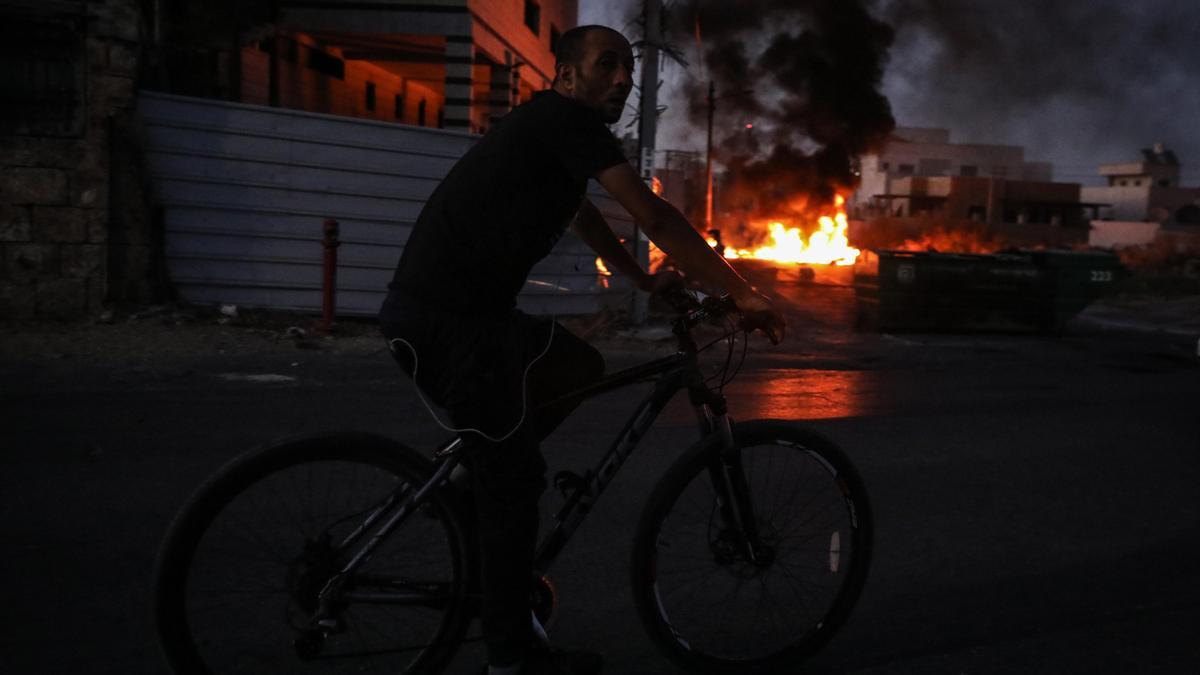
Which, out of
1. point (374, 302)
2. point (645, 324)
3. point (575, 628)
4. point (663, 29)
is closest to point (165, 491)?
point (575, 628)

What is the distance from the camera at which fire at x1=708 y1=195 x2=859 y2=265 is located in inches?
1766

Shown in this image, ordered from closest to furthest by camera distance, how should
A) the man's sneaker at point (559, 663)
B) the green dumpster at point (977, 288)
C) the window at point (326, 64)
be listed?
the man's sneaker at point (559, 663) → the green dumpster at point (977, 288) → the window at point (326, 64)

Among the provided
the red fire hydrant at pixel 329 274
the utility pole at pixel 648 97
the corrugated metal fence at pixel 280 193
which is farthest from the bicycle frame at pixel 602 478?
the utility pole at pixel 648 97

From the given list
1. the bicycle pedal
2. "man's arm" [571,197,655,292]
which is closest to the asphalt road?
the bicycle pedal

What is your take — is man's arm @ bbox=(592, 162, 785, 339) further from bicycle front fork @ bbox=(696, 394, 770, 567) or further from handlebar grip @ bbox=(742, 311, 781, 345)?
bicycle front fork @ bbox=(696, 394, 770, 567)

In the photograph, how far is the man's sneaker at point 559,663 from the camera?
9.22ft

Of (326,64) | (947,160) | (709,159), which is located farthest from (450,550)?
(947,160)

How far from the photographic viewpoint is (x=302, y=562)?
270cm

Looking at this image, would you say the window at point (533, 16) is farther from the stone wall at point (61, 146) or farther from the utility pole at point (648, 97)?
the stone wall at point (61, 146)

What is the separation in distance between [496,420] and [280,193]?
9.50 metres

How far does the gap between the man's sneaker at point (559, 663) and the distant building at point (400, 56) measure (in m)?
15.8

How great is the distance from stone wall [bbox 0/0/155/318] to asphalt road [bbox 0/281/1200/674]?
7.14 ft

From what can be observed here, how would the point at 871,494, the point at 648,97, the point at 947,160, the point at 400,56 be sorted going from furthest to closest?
1. the point at 947,160
2. the point at 400,56
3. the point at 648,97
4. the point at 871,494

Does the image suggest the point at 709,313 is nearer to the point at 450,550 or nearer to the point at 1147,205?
the point at 450,550
